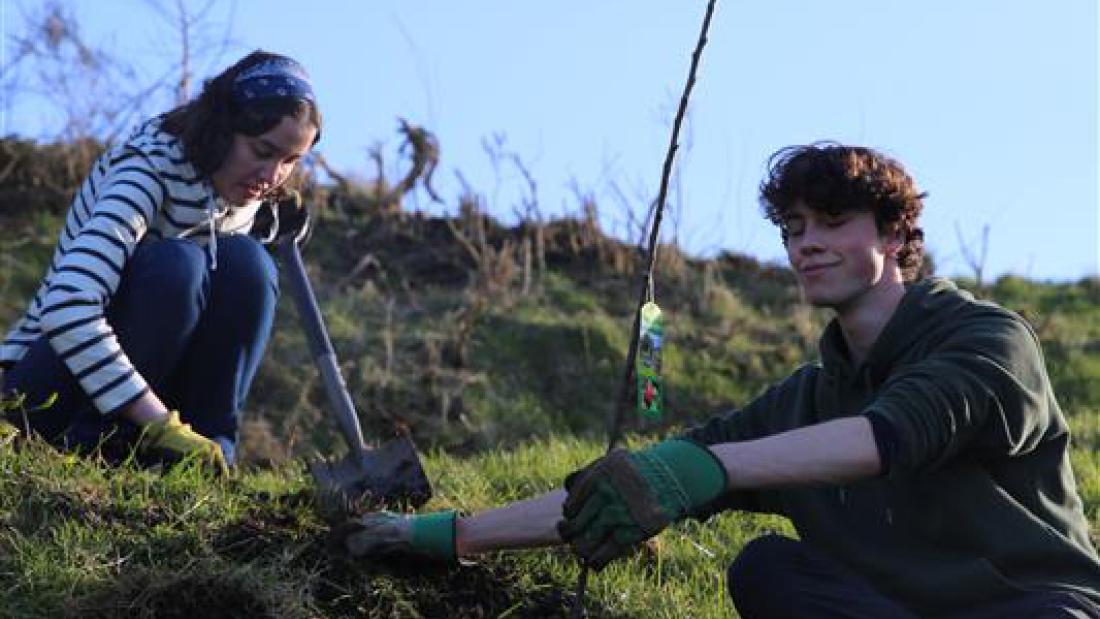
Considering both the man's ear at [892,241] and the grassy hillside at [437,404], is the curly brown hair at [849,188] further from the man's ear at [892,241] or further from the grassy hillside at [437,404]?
the grassy hillside at [437,404]

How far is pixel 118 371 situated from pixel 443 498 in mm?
943

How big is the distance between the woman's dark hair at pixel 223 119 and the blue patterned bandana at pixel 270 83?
0.01 metres

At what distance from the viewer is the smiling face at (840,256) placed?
3.37 m

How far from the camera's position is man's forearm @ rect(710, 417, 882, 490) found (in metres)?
2.90

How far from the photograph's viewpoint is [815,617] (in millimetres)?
3301

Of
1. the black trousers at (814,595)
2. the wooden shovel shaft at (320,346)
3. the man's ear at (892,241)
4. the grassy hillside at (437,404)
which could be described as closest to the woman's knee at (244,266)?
the wooden shovel shaft at (320,346)

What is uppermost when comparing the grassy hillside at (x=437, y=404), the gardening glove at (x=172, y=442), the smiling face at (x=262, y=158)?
the smiling face at (x=262, y=158)

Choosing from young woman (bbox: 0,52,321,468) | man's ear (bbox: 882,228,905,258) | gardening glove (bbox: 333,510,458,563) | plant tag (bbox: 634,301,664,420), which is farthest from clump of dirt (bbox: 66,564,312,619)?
man's ear (bbox: 882,228,905,258)

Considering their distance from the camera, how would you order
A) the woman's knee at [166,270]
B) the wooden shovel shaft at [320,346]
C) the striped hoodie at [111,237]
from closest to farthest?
1. the striped hoodie at [111,237]
2. the woman's knee at [166,270]
3. the wooden shovel shaft at [320,346]

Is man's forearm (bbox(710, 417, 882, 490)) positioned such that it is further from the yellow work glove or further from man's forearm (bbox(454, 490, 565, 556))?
the yellow work glove

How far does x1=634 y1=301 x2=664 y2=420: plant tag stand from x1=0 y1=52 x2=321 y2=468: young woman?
4.34ft

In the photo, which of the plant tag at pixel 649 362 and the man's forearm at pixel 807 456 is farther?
the plant tag at pixel 649 362

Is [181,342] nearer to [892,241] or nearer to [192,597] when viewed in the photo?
[192,597]

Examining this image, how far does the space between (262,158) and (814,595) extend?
6.38 ft
